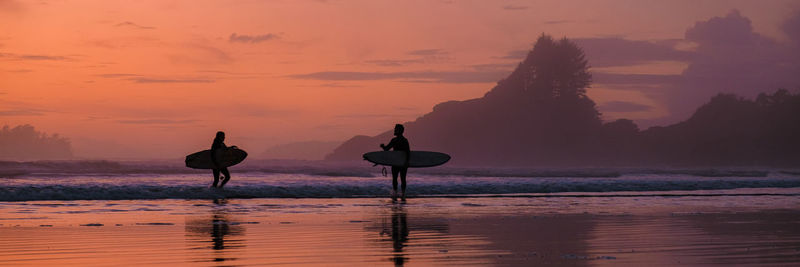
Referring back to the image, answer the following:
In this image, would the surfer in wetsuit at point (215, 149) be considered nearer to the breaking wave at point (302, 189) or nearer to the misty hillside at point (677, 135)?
the breaking wave at point (302, 189)

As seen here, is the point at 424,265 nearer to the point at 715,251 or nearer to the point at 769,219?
the point at 715,251

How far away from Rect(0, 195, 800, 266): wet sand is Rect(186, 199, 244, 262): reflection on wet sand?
19 millimetres

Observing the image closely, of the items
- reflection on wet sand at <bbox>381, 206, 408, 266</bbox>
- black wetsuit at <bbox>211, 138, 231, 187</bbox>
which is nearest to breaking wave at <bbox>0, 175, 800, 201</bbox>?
black wetsuit at <bbox>211, 138, 231, 187</bbox>

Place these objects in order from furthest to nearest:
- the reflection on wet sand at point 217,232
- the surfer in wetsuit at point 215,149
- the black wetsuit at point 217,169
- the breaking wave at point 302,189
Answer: the surfer in wetsuit at point 215,149
the black wetsuit at point 217,169
the breaking wave at point 302,189
the reflection on wet sand at point 217,232

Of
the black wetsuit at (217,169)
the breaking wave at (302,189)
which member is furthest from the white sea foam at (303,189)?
the black wetsuit at (217,169)

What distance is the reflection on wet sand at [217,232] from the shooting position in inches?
492

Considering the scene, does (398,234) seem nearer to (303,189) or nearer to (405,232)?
(405,232)

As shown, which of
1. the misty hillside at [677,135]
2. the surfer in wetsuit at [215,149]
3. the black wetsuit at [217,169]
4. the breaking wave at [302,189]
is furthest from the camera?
the misty hillside at [677,135]

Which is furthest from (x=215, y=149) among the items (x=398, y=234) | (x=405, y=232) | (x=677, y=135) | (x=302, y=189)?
(x=677, y=135)

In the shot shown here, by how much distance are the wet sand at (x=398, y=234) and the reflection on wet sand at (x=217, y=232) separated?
2cm

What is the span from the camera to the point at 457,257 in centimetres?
1129

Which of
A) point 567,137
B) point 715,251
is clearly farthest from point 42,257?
point 567,137

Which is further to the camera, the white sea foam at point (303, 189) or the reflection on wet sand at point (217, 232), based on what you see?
the white sea foam at point (303, 189)

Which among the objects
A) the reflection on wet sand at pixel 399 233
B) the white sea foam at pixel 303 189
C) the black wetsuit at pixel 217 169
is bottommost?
the reflection on wet sand at pixel 399 233
